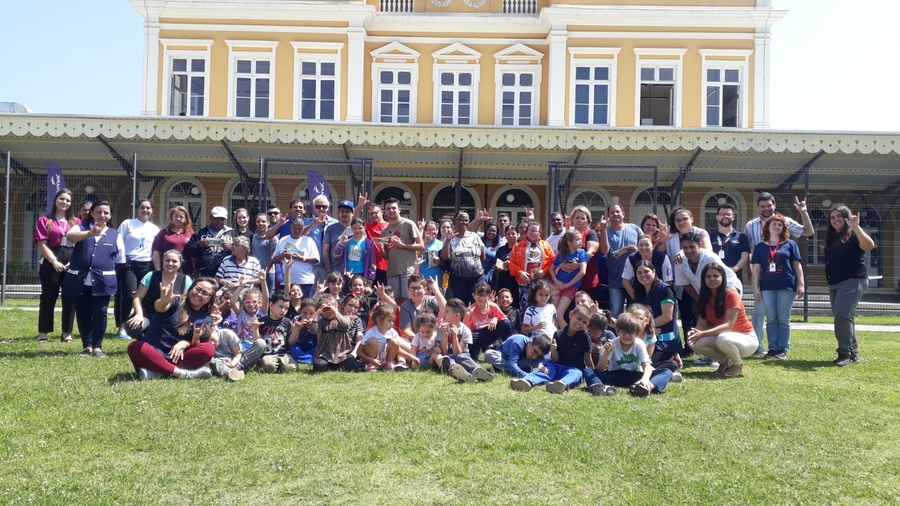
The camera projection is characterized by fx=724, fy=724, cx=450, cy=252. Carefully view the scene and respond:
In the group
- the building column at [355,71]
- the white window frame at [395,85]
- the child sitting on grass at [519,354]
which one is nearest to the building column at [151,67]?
the building column at [355,71]

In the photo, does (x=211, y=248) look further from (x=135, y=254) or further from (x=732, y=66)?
(x=732, y=66)

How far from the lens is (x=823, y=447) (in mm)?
4844

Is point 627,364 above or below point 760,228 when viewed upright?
below

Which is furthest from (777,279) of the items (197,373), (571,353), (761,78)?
(761,78)

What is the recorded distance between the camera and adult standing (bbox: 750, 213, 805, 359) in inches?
339

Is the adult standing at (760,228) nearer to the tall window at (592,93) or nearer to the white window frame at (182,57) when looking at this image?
the tall window at (592,93)

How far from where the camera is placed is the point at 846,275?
324 inches

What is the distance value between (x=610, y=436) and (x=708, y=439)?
669mm

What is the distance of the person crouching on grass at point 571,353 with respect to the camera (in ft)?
22.4

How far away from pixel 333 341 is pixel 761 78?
2070 cm

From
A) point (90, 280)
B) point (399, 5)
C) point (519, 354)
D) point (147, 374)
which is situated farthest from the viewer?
point (399, 5)

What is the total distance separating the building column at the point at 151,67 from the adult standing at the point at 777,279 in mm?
20372

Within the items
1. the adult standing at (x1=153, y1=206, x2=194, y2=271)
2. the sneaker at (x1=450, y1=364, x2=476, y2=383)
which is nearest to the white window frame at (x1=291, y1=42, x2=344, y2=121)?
the adult standing at (x1=153, y1=206, x2=194, y2=271)

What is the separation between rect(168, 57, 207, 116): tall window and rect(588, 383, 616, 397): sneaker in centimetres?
2053
